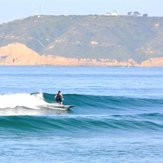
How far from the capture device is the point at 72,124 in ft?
117

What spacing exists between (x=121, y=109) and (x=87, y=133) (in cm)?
1771

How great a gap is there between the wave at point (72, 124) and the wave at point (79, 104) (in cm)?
373

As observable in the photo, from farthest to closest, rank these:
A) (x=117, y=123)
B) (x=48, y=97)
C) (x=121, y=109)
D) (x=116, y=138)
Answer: (x=48, y=97) → (x=121, y=109) → (x=117, y=123) → (x=116, y=138)

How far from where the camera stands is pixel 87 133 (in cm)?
3322

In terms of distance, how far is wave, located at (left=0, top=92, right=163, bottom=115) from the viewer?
41656 mm

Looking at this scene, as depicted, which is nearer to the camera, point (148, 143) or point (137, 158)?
point (137, 158)

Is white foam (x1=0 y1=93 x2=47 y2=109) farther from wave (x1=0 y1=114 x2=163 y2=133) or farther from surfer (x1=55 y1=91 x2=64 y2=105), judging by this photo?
wave (x1=0 y1=114 x2=163 y2=133)

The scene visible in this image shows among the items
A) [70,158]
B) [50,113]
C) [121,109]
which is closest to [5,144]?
[70,158]

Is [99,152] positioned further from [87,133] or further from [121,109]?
[121,109]

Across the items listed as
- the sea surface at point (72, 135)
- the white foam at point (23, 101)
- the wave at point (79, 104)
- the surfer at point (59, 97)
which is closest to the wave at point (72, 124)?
the sea surface at point (72, 135)

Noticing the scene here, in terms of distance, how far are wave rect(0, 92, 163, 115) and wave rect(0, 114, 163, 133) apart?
373 centimetres

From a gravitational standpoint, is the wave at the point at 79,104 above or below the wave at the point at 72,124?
above

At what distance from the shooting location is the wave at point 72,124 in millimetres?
33906

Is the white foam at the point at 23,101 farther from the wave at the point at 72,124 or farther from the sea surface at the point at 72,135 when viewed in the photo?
the wave at the point at 72,124
